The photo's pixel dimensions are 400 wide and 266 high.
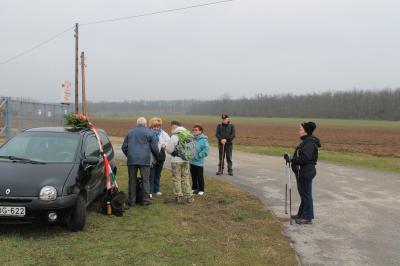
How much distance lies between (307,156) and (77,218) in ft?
12.8

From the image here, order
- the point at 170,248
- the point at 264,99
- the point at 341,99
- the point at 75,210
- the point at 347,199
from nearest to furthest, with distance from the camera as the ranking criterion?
the point at 170,248 → the point at 75,210 → the point at 347,199 → the point at 341,99 → the point at 264,99

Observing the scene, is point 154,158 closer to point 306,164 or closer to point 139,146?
point 139,146

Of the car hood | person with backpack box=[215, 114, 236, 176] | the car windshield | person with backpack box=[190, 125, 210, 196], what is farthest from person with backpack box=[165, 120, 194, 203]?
person with backpack box=[215, 114, 236, 176]

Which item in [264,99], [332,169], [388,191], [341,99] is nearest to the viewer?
[388,191]

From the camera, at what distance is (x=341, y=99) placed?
433 ft

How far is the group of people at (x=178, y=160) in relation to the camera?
7855mm

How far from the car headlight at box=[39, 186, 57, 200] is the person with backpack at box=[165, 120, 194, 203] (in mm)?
3251

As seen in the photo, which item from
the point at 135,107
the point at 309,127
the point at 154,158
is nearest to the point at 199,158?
the point at 154,158

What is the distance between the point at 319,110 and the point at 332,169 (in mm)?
124892

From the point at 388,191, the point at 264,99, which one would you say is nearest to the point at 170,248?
the point at 388,191

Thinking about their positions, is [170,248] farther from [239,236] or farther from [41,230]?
[41,230]

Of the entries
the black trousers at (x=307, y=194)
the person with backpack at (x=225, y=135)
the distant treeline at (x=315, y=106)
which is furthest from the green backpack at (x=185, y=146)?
the distant treeline at (x=315, y=106)

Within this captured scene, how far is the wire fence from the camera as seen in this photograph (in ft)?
58.0

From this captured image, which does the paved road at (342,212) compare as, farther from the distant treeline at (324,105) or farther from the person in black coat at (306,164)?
the distant treeline at (324,105)
